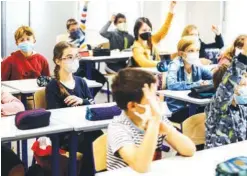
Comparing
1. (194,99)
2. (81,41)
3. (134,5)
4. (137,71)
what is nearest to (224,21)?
(134,5)

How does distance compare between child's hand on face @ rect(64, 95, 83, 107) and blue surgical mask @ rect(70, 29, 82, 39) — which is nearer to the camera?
child's hand on face @ rect(64, 95, 83, 107)

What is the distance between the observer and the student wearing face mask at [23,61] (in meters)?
4.45

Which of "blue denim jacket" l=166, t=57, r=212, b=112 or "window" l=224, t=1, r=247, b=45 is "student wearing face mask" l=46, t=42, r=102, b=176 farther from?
"window" l=224, t=1, r=247, b=45

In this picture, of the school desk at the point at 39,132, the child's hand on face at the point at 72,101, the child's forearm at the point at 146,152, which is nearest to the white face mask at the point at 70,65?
the child's hand on face at the point at 72,101

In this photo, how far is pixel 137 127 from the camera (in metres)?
2.00

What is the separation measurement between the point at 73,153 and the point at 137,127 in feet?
2.87

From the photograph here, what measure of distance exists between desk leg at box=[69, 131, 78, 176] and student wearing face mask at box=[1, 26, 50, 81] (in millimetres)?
1952

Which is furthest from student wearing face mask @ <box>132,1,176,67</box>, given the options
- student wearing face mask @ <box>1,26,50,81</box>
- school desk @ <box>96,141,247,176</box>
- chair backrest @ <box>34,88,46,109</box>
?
school desk @ <box>96,141,247,176</box>

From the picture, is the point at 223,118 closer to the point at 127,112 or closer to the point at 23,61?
the point at 127,112

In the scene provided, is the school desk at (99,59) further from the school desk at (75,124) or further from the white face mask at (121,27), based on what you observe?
the school desk at (75,124)

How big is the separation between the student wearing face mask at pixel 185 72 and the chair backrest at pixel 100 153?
66.0 inches

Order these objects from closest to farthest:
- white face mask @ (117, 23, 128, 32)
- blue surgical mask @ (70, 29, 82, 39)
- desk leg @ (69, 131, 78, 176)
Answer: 1. desk leg @ (69, 131, 78, 176)
2. blue surgical mask @ (70, 29, 82, 39)
3. white face mask @ (117, 23, 128, 32)

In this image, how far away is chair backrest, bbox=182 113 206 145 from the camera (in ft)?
8.67

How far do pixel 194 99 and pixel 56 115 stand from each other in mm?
1158
